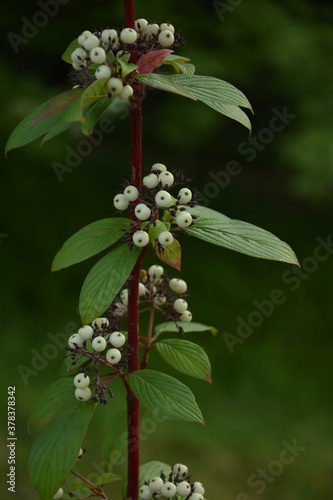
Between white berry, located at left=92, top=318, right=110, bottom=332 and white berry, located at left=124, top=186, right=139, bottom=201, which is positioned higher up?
white berry, located at left=124, top=186, right=139, bottom=201

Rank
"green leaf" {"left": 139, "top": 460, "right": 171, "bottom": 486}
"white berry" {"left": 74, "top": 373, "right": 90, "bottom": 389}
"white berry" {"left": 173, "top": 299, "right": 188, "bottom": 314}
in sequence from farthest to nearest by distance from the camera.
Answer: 1. "green leaf" {"left": 139, "top": 460, "right": 171, "bottom": 486}
2. "white berry" {"left": 173, "top": 299, "right": 188, "bottom": 314}
3. "white berry" {"left": 74, "top": 373, "right": 90, "bottom": 389}

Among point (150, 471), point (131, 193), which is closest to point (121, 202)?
point (131, 193)

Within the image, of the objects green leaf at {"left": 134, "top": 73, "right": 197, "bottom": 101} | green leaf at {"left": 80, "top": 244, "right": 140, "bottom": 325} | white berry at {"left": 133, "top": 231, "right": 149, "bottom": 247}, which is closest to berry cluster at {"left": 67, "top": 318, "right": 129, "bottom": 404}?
green leaf at {"left": 80, "top": 244, "right": 140, "bottom": 325}

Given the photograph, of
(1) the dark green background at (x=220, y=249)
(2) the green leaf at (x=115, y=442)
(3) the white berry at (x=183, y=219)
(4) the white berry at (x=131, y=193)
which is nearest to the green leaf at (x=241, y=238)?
(3) the white berry at (x=183, y=219)

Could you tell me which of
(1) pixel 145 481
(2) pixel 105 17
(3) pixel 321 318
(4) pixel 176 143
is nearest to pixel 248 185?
(4) pixel 176 143

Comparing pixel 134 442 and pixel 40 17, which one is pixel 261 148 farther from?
pixel 134 442

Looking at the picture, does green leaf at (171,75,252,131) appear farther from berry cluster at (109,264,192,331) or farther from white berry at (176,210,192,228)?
berry cluster at (109,264,192,331)

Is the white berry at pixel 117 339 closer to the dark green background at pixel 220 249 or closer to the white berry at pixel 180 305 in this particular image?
the white berry at pixel 180 305
